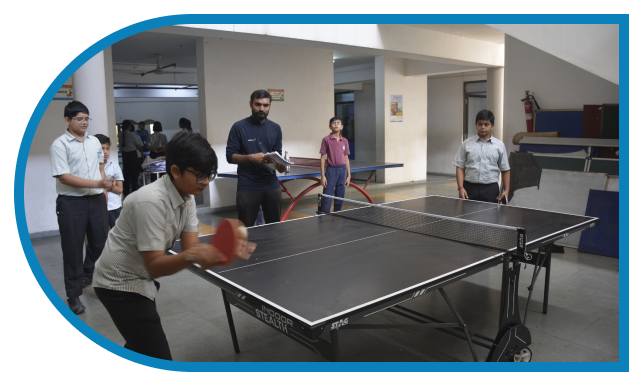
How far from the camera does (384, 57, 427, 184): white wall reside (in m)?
10.1

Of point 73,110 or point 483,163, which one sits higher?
point 73,110

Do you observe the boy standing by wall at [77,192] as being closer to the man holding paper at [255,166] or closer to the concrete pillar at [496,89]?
the man holding paper at [255,166]

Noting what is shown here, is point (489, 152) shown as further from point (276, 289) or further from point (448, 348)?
point (276, 289)

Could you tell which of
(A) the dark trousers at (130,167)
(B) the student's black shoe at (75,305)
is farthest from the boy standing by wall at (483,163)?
(A) the dark trousers at (130,167)

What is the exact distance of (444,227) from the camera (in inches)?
124

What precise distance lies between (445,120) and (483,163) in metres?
8.32

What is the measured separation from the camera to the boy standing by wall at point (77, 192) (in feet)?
11.3

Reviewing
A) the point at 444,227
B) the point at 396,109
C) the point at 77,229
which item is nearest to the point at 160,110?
the point at 396,109

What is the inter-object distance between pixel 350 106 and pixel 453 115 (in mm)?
2981

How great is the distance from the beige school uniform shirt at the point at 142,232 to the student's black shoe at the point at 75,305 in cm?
200

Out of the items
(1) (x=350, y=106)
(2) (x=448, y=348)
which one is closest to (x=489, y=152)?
(2) (x=448, y=348)

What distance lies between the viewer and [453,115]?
12234 mm

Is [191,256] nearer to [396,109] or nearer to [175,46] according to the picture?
[175,46]

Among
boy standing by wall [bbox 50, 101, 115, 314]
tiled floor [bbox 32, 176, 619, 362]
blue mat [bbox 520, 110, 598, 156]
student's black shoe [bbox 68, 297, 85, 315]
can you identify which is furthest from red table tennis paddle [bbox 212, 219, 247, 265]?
blue mat [bbox 520, 110, 598, 156]
